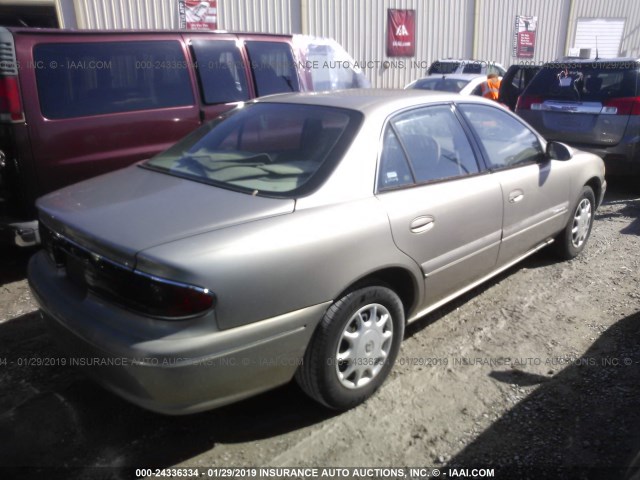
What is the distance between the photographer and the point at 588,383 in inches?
122

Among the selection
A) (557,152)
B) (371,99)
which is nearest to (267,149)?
(371,99)

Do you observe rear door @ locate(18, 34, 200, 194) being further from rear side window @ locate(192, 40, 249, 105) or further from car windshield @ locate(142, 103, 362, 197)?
car windshield @ locate(142, 103, 362, 197)

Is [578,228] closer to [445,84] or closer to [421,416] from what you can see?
[421,416]

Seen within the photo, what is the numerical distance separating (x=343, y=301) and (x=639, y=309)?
2.62 meters

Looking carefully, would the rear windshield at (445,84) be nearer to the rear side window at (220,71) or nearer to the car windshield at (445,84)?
the car windshield at (445,84)

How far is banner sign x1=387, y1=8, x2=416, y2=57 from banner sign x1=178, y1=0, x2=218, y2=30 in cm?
551

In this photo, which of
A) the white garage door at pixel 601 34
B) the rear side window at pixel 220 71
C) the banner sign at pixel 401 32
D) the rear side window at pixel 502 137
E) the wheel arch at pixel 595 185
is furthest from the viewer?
the white garage door at pixel 601 34

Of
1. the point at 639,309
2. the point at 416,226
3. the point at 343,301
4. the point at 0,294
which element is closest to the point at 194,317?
the point at 343,301

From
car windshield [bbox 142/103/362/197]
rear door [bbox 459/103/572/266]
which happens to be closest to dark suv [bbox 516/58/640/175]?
rear door [bbox 459/103/572/266]

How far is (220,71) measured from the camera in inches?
202

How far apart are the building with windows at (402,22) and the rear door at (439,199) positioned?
10278mm

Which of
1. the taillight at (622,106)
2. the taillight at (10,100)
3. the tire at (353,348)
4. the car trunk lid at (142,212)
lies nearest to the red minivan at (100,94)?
the taillight at (10,100)

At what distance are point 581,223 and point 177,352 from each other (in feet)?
13.1

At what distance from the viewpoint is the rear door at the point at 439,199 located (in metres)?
2.92
